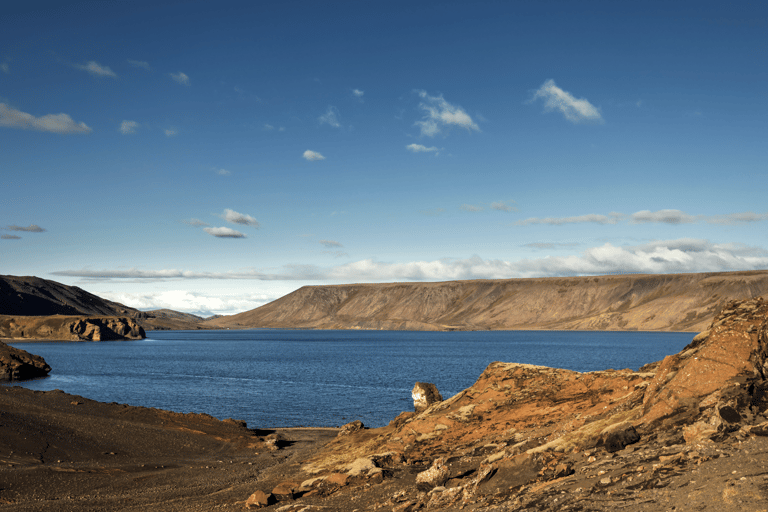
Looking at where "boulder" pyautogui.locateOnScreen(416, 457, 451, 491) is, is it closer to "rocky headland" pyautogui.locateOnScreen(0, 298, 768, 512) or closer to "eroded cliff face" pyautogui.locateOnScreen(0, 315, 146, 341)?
"rocky headland" pyautogui.locateOnScreen(0, 298, 768, 512)

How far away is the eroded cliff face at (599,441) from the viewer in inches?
394

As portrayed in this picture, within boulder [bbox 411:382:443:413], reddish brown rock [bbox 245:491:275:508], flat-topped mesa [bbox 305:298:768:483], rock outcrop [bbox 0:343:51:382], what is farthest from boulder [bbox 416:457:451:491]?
rock outcrop [bbox 0:343:51:382]

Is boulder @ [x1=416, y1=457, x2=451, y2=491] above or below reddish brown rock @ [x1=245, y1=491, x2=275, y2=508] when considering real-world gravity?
above

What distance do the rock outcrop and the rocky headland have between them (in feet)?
136

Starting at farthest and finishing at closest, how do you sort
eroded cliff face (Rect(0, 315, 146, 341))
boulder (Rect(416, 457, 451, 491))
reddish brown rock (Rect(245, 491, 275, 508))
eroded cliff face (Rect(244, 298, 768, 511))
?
eroded cliff face (Rect(0, 315, 146, 341)) → reddish brown rock (Rect(245, 491, 275, 508)) → boulder (Rect(416, 457, 451, 491)) → eroded cliff face (Rect(244, 298, 768, 511))

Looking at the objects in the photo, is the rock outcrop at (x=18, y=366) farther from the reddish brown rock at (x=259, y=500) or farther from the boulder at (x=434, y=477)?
the boulder at (x=434, y=477)

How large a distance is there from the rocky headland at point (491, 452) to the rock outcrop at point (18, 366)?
41.6m

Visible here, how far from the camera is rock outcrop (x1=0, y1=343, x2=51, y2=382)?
216 feet

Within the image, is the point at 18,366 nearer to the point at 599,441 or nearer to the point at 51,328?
the point at 599,441

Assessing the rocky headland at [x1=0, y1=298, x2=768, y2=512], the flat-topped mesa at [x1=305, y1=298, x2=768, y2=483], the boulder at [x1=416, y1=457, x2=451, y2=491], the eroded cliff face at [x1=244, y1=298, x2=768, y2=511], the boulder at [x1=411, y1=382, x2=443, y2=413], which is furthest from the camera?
the boulder at [x1=411, y1=382, x2=443, y2=413]

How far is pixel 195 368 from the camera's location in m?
87.2

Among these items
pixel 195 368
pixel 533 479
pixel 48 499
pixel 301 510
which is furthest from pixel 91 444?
pixel 195 368

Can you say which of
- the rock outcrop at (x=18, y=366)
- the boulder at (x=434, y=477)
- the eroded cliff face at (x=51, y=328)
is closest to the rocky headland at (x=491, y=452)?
the boulder at (x=434, y=477)

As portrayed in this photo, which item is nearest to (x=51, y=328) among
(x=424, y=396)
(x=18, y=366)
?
(x=18, y=366)
